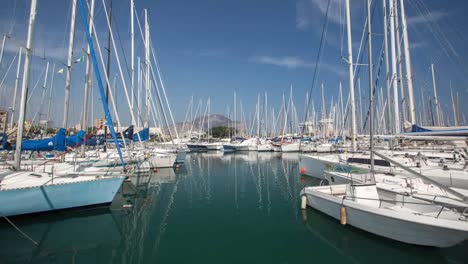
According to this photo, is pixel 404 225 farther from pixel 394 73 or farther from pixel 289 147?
pixel 289 147

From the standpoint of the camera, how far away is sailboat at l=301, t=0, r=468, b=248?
24.7ft

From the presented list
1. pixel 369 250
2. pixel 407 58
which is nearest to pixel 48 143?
pixel 369 250

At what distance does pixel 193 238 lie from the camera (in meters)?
9.73

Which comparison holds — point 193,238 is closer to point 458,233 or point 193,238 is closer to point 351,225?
point 351,225

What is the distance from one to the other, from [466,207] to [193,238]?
9112 mm

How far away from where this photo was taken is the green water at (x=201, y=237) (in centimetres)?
813

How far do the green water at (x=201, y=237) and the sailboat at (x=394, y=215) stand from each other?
42 cm

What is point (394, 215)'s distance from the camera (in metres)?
8.37

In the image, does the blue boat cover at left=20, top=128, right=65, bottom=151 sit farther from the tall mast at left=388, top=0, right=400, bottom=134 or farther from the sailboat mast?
the tall mast at left=388, top=0, right=400, bottom=134

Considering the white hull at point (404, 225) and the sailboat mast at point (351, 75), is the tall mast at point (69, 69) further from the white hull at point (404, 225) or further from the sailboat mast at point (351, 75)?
the sailboat mast at point (351, 75)

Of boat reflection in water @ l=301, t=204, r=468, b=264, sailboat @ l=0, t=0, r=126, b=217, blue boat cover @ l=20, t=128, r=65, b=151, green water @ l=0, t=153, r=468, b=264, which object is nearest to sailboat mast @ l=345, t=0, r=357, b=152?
green water @ l=0, t=153, r=468, b=264

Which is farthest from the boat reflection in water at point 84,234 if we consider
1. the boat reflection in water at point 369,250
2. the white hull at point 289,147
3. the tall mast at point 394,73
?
the white hull at point 289,147

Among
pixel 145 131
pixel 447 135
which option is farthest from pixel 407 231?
pixel 145 131

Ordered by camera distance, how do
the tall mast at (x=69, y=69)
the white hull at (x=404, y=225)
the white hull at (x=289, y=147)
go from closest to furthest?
the white hull at (x=404, y=225) → the tall mast at (x=69, y=69) → the white hull at (x=289, y=147)
